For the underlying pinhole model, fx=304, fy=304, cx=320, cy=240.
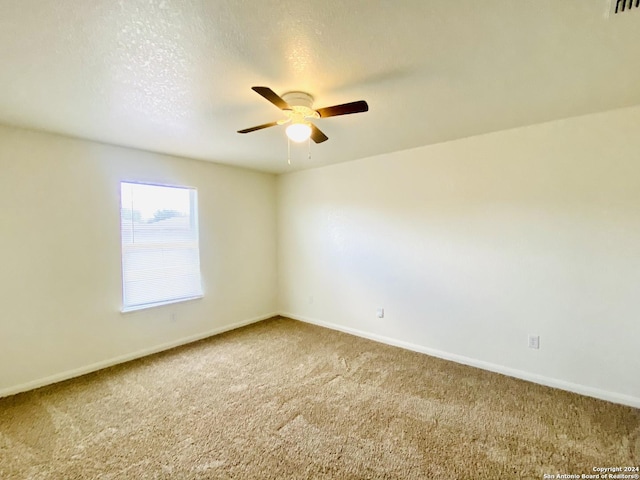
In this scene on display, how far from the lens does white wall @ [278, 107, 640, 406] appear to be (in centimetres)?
245

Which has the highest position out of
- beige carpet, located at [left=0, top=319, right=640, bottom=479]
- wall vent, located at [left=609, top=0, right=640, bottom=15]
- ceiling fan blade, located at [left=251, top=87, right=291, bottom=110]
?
wall vent, located at [left=609, top=0, right=640, bottom=15]

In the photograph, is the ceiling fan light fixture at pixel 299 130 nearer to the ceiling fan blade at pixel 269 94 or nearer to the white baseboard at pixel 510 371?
the ceiling fan blade at pixel 269 94

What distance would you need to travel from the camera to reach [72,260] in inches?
117

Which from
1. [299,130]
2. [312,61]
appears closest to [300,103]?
[299,130]

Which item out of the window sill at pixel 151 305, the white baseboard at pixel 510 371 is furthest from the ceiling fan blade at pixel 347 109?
the window sill at pixel 151 305

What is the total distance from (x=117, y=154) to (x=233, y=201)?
4.94ft

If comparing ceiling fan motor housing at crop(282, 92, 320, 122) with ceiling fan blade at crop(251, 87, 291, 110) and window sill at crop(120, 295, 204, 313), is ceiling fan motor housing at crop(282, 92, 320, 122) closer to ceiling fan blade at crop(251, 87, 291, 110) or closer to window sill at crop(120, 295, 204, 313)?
ceiling fan blade at crop(251, 87, 291, 110)

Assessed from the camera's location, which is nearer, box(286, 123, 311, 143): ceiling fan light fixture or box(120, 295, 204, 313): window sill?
box(286, 123, 311, 143): ceiling fan light fixture

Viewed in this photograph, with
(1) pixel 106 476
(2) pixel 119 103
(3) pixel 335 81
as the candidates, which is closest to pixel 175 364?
(1) pixel 106 476

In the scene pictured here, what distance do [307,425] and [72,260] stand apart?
271 centimetres

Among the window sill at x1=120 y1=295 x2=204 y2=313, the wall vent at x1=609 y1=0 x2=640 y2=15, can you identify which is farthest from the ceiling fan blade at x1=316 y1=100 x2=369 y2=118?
the window sill at x1=120 y1=295 x2=204 y2=313

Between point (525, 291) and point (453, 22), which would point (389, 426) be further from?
point (453, 22)

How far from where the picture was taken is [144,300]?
11.6 ft

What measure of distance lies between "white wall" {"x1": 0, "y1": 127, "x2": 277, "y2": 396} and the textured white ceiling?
43 centimetres
